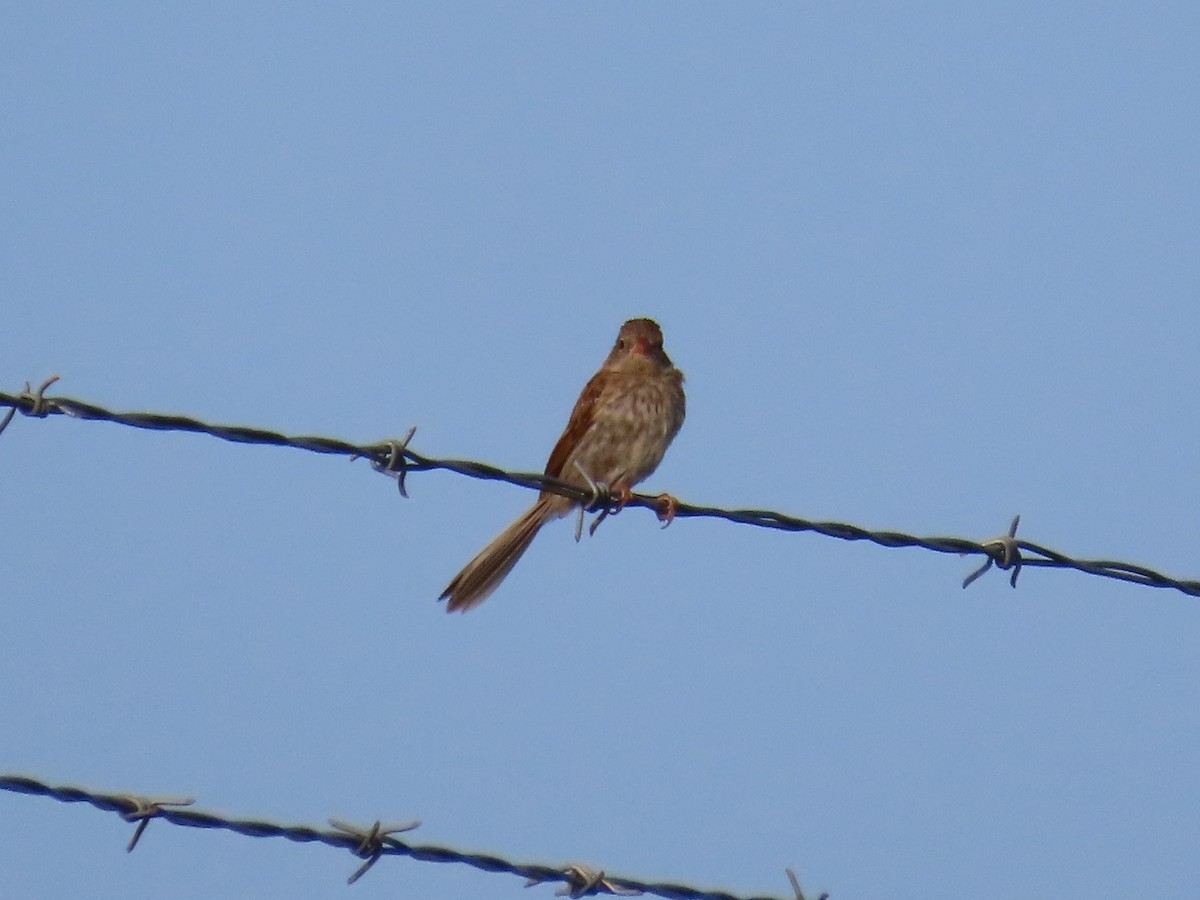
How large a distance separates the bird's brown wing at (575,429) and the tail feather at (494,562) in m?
0.40

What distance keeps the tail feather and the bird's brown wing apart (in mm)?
396

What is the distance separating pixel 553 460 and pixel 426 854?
5226mm

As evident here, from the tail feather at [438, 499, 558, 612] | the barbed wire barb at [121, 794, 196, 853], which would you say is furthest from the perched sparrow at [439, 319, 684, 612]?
the barbed wire barb at [121, 794, 196, 853]

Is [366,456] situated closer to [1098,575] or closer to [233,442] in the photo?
[233,442]

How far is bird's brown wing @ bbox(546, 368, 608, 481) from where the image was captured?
9.77m

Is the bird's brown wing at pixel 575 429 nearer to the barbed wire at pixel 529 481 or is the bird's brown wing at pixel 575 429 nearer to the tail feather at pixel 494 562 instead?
the tail feather at pixel 494 562

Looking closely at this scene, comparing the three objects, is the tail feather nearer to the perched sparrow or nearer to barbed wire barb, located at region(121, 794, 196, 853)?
the perched sparrow

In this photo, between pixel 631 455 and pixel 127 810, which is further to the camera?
pixel 631 455

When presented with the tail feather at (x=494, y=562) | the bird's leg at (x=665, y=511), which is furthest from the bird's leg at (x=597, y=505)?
the tail feather at (x=494, y=562)

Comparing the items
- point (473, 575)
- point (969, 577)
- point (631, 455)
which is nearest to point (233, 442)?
point (969, 577)

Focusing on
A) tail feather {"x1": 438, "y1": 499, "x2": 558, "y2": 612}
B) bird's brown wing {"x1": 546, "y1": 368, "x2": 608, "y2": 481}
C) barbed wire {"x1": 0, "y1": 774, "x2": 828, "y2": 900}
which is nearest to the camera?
barbed wire {"x1": 0, "y1": 774, "x2": 828, "y2": 900}

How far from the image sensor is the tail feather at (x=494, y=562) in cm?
890

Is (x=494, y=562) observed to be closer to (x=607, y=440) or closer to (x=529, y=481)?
(x=607, y=440)

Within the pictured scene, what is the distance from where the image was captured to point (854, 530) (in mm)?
5574
